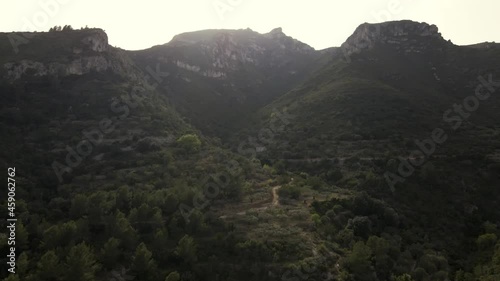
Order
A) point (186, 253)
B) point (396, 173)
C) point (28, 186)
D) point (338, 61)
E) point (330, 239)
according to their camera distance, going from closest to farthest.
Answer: point (186, 253) < point (330, 239) < point (28, 186) < point (396, 173) < point (338, 61)

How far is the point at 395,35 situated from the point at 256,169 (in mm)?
89261

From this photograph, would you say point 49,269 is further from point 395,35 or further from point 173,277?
point 395,35

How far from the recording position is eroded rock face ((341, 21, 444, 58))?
398 ft

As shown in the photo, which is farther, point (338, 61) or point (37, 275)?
point (338, 61)

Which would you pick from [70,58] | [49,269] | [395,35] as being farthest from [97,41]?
[395,35]

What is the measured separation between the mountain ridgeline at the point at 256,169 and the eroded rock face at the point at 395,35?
8.66 ft

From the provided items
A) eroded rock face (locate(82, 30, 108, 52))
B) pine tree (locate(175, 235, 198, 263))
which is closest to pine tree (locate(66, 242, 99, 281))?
pine tree (locate(175, 235, 198, 263))

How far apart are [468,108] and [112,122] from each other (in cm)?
8049

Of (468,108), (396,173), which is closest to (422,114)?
(468,108)

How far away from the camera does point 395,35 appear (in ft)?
407

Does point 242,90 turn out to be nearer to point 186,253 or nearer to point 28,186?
point 28,186

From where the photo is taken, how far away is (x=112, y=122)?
65500 millimetres

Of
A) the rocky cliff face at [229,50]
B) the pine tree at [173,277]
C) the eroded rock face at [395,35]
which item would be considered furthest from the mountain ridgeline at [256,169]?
the rocky cliff face at [229,50]

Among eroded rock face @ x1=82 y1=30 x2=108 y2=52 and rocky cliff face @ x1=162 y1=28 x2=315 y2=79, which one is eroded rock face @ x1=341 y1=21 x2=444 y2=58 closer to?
rocky cliff face @ x1=162 y1=28 x2=315 y2=79
